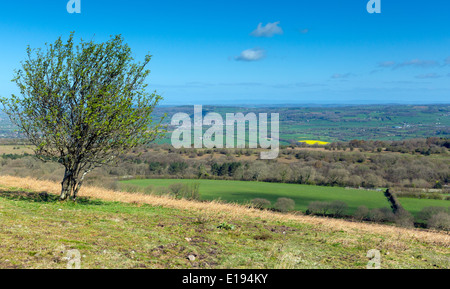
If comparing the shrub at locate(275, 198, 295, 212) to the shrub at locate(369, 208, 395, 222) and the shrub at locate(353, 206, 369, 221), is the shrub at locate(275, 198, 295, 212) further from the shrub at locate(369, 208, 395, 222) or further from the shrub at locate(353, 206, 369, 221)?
the shrub at locate(369, 208, 395, 222)

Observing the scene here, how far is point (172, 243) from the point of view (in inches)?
385

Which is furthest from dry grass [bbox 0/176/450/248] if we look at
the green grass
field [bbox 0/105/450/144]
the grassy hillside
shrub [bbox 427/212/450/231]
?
field [bbox 0/105/450/144]

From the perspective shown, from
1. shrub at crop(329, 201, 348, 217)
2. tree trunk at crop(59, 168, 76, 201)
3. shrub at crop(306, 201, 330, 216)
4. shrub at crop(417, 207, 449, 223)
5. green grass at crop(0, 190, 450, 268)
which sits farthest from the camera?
shrub at crop(329, 201, 348, 217)

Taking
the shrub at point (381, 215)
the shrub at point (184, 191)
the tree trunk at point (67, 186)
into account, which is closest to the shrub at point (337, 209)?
the shrub at point (381, 215)

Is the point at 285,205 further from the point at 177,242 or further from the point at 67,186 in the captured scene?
the point at 177,242

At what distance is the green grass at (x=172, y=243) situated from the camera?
25.7 ft

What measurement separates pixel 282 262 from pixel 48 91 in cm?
1298

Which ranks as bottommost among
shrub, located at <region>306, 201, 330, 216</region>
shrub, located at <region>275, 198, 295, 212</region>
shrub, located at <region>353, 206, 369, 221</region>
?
shrub, located at <region>353, 206, 369, 221</region>

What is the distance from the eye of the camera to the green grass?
782 cm

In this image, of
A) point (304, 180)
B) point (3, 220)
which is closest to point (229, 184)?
point (304, 180)

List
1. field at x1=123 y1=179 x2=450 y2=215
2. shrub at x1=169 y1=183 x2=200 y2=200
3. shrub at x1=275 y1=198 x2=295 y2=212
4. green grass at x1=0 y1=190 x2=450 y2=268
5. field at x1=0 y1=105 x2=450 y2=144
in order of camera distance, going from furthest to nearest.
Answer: field at x1=0 y1=105 x2=450 y2=144, field at x1=123 y1=179 x2=450 y2=215, shrub at x1=275 y1=198 x2=295 y2=212, shrub at x1=169 y1=183 x2=200 y2=200, green grass at x1=0 y1=190 x2=450 y2=268

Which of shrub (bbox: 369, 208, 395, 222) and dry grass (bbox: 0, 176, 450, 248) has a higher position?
dry grass (bbox: 0, 176, 450, 248)

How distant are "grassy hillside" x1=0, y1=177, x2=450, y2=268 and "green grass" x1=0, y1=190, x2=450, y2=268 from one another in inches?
0.9

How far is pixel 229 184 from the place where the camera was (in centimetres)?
6488
